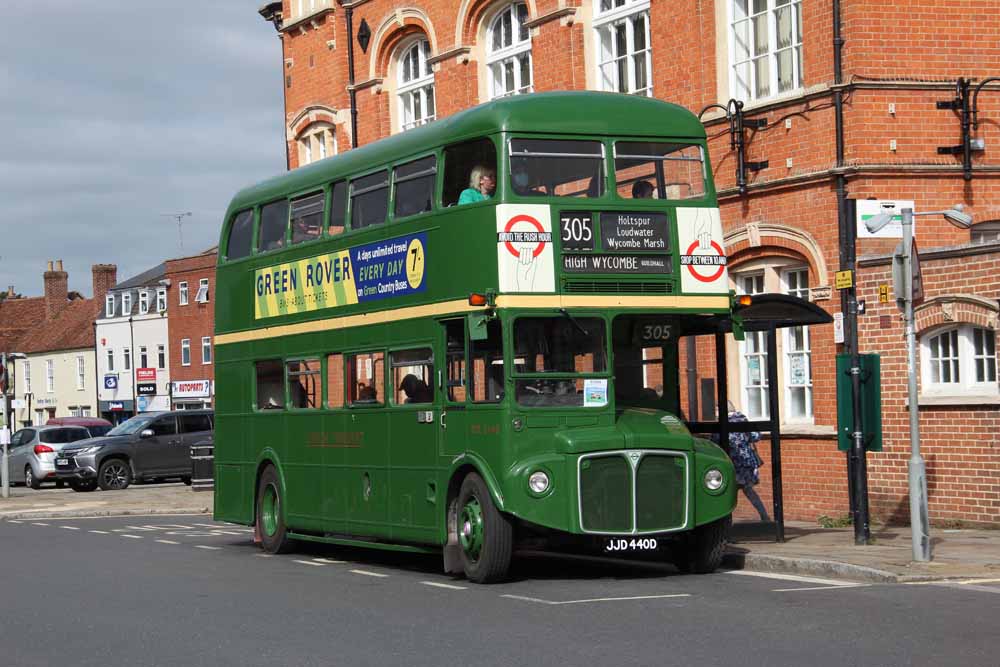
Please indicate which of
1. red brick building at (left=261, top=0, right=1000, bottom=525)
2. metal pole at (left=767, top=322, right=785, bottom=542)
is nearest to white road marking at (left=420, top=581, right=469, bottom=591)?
metal pole at (left=767, top=322, right=785, bottom=542)

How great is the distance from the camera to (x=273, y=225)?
19016mm

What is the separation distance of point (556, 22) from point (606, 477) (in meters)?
13.7

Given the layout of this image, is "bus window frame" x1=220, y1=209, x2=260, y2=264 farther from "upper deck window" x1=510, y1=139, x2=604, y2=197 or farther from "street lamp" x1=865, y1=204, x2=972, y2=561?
"street lamp" x1=865, y1=204, x2=972, y2=561

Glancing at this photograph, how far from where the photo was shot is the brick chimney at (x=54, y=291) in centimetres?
9369

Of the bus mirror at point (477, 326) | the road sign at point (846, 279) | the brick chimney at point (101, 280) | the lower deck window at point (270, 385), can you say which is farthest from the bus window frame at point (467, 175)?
the brick chimney at point (101, 280)

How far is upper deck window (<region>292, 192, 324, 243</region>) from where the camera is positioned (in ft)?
58.4

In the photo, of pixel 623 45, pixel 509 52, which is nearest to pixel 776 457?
pixel 623 45

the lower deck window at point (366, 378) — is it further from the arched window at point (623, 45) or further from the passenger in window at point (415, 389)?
the arched window at point (623, 45)

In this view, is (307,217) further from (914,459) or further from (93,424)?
(93,424)

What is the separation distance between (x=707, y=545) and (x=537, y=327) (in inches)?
100

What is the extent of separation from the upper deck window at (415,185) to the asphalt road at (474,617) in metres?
3.59

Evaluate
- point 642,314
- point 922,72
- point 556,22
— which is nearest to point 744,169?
point 922,72

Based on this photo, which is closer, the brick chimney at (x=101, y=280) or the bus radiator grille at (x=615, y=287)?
the bus radiator grille at (x=615, y=287)

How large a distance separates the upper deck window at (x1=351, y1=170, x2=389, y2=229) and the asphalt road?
3608 mm
